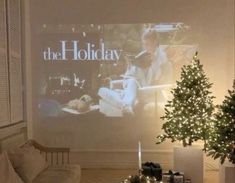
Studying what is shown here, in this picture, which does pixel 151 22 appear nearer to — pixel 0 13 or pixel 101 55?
pixel 101 55

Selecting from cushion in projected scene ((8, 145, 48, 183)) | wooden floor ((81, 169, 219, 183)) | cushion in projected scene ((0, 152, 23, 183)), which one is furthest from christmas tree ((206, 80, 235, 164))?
cushion in projected scene ((0, 152, 23, 183))

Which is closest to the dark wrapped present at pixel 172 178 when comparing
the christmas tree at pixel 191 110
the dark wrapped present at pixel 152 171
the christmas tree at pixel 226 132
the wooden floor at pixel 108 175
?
the dark wrapped present at pixel 152 171

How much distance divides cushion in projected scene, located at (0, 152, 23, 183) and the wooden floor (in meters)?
2.18

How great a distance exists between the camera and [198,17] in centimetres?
670

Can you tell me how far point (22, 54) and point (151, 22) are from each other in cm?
270

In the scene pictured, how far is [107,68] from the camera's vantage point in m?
6.82

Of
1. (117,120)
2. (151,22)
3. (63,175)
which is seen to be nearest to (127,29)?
(151,22)

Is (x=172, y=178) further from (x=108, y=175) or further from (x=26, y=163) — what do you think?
(x=26, y=163)

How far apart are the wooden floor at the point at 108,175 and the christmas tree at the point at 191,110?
108cm

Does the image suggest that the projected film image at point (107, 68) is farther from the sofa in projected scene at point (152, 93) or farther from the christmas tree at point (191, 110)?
the christmas tree at point (191, 110)

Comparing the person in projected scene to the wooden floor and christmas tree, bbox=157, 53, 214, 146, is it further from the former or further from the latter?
the wooden floor

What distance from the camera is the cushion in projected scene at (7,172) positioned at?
142 inches

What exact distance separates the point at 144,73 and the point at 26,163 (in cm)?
335

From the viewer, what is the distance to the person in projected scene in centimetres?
674
